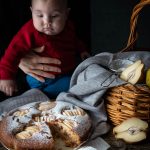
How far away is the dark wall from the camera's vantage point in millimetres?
1723

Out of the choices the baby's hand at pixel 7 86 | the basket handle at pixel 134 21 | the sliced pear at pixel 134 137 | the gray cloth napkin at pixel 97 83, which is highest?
the basket handle at pixel 134 21

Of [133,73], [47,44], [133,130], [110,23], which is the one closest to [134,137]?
[133,130]

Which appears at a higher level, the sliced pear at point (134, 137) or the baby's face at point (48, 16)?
the baby's face at point (48, 16)

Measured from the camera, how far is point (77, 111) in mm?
827

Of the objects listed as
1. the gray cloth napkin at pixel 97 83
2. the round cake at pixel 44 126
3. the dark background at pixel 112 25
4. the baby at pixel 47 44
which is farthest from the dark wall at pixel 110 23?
the round cake at pixel 44 126

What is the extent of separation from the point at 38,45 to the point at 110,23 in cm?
74

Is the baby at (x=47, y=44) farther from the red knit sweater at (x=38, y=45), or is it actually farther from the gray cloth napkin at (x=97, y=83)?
the gray cloth napkin at (x=97, y=83)

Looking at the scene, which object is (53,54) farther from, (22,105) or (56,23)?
(22,105)

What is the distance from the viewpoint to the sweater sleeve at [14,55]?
103 centimetres

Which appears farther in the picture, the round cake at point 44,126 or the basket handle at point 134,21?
the basket handle at point 134,21

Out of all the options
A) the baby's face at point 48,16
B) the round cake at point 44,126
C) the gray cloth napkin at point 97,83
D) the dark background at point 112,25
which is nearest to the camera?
the round cake at point 44,126

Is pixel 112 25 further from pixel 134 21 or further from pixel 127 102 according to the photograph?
pixel 127 102

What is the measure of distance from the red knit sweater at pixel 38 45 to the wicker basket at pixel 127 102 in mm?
295

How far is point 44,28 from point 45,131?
38 centimetres
